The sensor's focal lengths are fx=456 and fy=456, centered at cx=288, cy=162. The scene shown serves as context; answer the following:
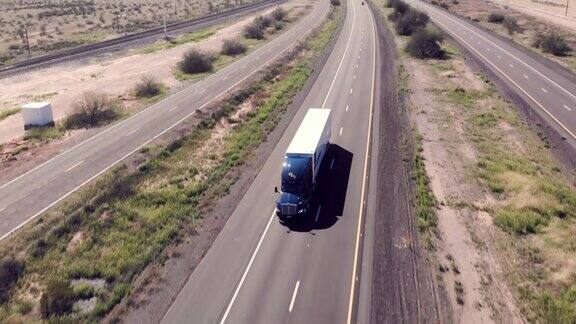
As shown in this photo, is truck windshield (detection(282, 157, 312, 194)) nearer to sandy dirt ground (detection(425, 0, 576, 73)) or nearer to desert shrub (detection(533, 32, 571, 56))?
sandy dirt ground (detection(425, 0, 576, 73))

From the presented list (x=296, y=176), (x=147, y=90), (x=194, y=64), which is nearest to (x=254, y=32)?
(x=194, y=64)

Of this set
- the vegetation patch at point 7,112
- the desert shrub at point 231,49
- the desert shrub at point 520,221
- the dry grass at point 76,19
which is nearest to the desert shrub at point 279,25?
the desert shrub at point 231,49

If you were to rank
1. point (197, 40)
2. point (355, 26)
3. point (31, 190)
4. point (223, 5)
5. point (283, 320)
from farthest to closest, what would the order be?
point (223, 5) → point (355, 26) → point (197, 40) → point (31, 190) → point (283, 320)

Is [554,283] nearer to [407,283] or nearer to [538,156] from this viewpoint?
[407,283]

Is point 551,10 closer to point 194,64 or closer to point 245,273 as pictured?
point 194,64

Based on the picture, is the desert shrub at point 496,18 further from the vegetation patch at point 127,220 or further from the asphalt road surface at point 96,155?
the vegetation patch at point 127,220

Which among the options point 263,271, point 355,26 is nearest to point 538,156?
point 263,271

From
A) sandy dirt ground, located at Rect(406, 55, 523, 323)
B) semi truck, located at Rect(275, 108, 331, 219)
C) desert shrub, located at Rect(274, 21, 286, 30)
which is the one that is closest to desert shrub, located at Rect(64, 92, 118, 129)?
semi truck, located at Rect(275, 108, 331, 219)
